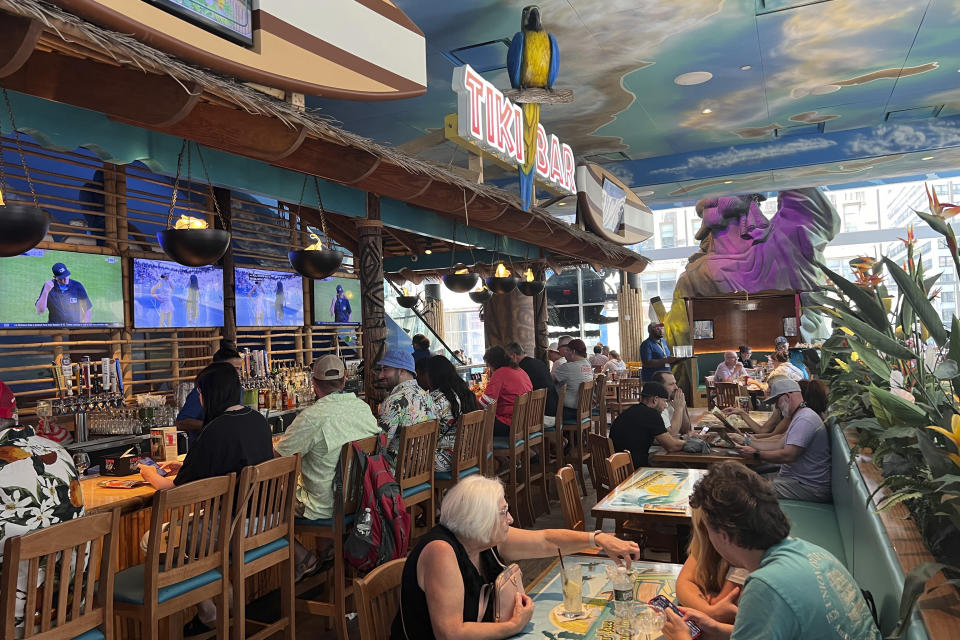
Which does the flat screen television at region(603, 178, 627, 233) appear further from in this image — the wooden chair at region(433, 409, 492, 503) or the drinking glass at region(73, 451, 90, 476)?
the drinking glass at region(73, 451, 90, 476)

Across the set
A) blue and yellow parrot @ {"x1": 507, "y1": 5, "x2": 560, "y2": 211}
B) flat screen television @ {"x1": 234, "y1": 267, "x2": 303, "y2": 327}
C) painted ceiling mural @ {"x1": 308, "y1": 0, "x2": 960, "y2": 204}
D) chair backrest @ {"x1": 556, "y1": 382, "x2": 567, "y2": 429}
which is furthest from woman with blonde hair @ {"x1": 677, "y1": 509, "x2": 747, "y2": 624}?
flat screen television @ {"x1": 234, "y1": 267, "x2": 303, "y2": 327}

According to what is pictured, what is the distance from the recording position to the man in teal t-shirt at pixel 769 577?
70.2 inches

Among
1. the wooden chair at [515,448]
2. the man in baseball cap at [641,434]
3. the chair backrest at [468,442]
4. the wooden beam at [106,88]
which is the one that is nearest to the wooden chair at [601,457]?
the man in baseball cap at [641,434]

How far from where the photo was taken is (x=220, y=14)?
3.43 meters

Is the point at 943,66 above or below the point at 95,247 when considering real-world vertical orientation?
above

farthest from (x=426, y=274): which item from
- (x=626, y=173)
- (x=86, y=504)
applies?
(x=86, y=504)

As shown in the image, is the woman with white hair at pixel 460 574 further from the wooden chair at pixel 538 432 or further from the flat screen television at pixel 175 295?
the flat screen television at pixel 175 295

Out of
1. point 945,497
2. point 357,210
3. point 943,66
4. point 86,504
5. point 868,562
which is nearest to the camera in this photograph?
point 945,497

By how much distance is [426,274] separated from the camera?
1321cm

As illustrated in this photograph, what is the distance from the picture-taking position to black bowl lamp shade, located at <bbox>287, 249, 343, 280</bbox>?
16.8ft

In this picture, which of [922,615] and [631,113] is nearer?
[922,615]

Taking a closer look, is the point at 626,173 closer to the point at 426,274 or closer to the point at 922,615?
the point at 426,274

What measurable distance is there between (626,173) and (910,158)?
4940 millimetres

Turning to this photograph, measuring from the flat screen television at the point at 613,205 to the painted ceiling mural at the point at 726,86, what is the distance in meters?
0.66
